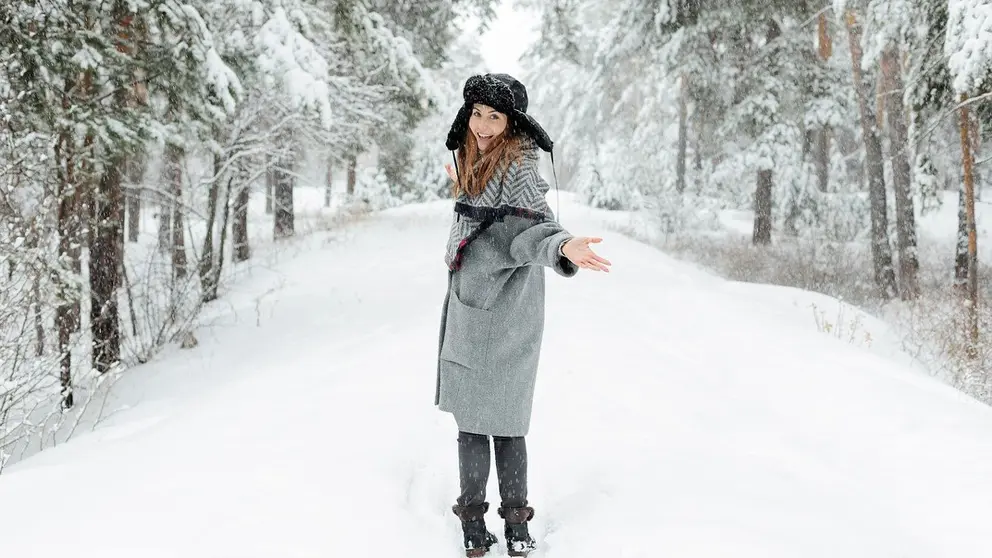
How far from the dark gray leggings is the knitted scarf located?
75 cm

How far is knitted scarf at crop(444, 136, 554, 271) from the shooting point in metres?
2.57

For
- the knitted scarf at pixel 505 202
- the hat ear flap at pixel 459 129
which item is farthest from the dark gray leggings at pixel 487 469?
the hat ear flap at pixel 459 129

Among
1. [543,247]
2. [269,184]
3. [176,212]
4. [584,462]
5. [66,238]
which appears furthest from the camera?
[269,184]

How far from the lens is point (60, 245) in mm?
5961

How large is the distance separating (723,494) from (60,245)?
5824 mm

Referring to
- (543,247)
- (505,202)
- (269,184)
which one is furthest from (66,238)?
(269,184)

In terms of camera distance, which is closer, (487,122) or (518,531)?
(487,122)

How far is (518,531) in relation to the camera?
2.79 meters

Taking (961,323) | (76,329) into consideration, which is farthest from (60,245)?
(961,323)

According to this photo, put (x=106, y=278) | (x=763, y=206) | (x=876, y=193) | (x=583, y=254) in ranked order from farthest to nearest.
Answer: (x=763, y=206), (x=876, y=193), (x=106, y=278), (x=583, y=254)

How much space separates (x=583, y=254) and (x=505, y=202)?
1.67 ft

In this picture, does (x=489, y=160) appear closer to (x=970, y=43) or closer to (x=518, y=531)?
(x=518, y=531)

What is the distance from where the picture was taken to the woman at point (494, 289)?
8.47ft

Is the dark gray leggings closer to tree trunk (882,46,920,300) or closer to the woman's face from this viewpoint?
the woman's face
